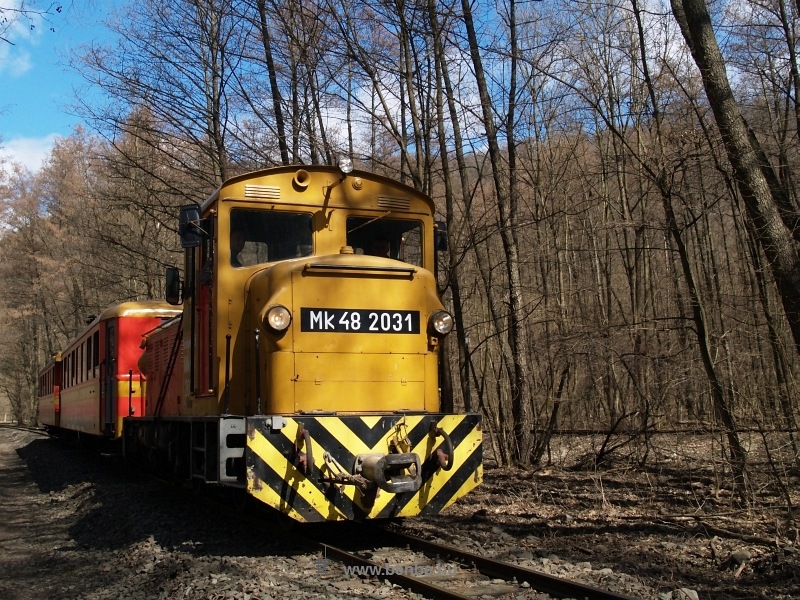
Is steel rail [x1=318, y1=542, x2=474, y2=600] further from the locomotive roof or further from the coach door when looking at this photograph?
the coach door

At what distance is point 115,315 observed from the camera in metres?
13.1

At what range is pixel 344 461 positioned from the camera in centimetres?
638

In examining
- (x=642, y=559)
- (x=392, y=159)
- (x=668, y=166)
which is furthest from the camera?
(x=392, y=159)

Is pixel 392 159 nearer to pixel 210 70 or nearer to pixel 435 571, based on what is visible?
pixel 210 70

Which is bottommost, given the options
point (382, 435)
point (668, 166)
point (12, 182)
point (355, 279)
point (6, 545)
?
point (6, 545)

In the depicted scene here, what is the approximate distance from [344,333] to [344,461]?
118cm

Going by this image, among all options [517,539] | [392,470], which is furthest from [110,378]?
[517,539]

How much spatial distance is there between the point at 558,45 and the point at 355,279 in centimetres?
686

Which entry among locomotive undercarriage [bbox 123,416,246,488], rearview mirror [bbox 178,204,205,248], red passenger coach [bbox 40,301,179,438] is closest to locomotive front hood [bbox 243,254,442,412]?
locomotive undercarriage [bbox 123,416,246,488]

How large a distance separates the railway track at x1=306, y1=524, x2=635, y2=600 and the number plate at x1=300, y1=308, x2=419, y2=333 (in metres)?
1.90

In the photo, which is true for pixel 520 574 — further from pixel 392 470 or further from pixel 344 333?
pixel 344 333

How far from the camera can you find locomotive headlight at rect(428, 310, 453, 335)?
23.2 ft

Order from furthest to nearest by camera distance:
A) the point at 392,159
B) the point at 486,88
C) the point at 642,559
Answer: the point at 392,159
the point at 486,88
the point at 642,559

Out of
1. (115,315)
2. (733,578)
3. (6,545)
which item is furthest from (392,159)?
(733,578)
